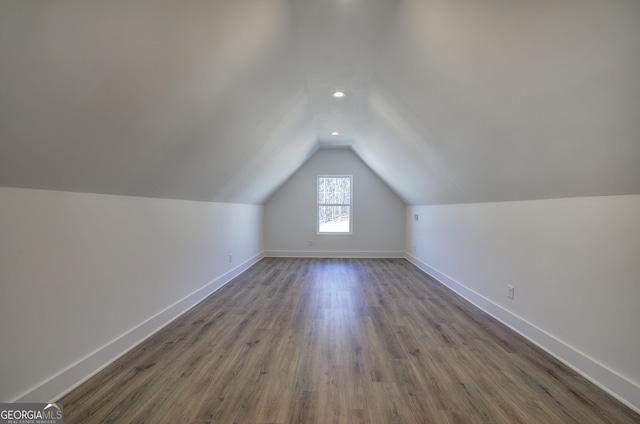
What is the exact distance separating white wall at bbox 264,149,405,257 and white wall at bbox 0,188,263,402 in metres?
3.69

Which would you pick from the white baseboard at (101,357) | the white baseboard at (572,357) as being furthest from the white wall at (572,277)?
the white baseboard at (101,357)

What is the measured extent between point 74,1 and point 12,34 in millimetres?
227

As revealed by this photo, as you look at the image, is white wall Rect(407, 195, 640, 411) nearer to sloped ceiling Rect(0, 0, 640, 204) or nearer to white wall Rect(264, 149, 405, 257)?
sloped ceiling Rect(0, 0, 640, 204)

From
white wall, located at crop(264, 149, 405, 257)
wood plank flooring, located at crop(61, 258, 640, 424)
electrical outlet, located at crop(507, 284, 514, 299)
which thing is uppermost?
white wall, located at crop(264, 149, 405, 257)

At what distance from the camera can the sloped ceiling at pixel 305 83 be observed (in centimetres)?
120

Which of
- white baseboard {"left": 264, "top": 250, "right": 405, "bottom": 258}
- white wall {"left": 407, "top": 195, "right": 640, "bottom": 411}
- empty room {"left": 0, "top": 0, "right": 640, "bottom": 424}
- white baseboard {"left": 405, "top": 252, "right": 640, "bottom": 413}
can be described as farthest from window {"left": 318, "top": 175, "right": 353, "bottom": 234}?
white baseboard {"left": 405, "top": 252, "right": 640, "bottom": 413}

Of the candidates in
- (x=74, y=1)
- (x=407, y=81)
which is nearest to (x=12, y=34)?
(x=74, y=1)

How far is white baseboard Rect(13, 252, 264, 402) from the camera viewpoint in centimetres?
164

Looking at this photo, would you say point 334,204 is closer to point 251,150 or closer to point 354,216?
point 354,216

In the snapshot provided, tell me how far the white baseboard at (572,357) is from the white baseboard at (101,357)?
3.21 metres

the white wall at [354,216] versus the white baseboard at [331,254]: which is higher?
the white wall at [354,216]

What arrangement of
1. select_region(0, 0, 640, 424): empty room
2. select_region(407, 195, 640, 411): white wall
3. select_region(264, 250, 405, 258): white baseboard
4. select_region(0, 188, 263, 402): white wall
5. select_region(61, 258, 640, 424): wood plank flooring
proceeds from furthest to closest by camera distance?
select_region(264, 250, 405, 258): white baseboard
select_region(407, 195, 640, 411): white wall
select_region(61, 258, 640, 424): wood plank flooring
select_region(0, 188, 263, 402): white wall
select_region(0, 0, 640, 424): empty room

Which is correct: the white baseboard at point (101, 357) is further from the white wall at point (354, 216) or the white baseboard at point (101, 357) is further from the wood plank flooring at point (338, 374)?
the white wall at point (354, 216)

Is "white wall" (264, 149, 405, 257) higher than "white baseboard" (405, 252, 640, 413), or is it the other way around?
"white wall" (264, 149, 405, 257)
